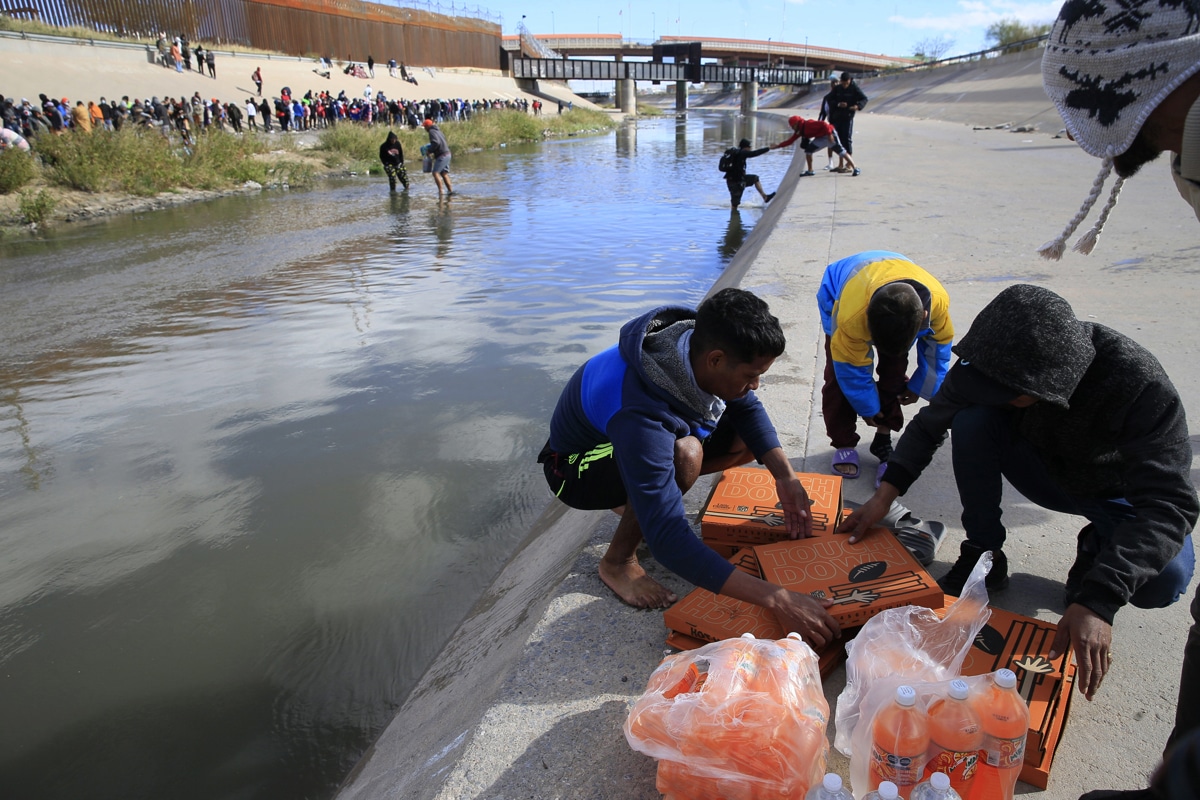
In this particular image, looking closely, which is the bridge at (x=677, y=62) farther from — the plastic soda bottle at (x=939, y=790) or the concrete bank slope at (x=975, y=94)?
the plastic soda bottle at (x=939, y=790)

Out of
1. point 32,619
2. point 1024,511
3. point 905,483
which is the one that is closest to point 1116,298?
point 1024,511

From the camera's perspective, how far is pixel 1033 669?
183cm

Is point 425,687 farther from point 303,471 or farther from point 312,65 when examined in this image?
point 312,65

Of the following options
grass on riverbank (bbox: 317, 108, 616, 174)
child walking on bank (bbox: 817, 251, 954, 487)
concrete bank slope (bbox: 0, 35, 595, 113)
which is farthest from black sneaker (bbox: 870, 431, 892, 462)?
concrete bank slope (bbox: 0, 35, 595, 113)

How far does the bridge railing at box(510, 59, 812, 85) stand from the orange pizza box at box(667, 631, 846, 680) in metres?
72.7

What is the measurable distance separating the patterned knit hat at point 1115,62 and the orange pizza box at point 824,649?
136 centimetres

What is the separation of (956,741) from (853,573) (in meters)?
0.74

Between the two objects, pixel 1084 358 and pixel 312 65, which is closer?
pixel 1084 358

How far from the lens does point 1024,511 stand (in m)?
2.93

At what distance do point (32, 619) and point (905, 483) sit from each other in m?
Answer: 3.67

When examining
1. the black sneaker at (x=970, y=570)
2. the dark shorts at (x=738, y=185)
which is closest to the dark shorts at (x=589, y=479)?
the black sneaker at (x=970, y=570)

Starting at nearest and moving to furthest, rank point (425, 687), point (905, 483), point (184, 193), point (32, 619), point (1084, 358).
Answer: point (1084, 358) → point (905, 483) → point (425, 687) → point (32, 619) → point (184, 193)

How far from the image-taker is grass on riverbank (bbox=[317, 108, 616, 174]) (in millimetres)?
24531

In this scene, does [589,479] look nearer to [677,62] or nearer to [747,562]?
[747,562]
